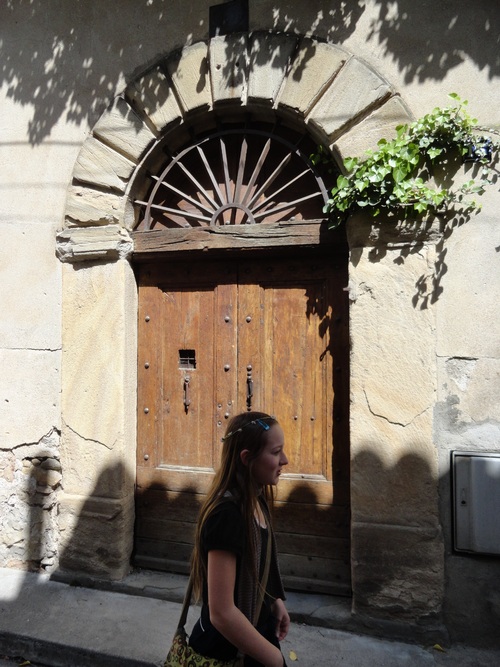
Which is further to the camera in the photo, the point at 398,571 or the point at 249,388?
the point at 249,388

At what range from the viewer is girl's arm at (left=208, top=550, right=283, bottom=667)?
4.86 feet

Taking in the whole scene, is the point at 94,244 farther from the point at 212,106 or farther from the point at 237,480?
the point at 237,480

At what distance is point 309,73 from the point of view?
3.29 m

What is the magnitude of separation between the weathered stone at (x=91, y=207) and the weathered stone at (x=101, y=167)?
2.8 inches

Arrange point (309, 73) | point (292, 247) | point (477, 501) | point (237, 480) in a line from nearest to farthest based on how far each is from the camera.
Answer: point (237, 480)
point (477, 501)
point (309, 73)
point (292, 247)

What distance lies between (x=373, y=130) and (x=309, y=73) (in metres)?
0.58

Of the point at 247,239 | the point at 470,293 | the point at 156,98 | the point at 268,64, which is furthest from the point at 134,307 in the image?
the point at 470,293

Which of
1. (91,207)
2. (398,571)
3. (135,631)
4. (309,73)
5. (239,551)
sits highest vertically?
(309,73)

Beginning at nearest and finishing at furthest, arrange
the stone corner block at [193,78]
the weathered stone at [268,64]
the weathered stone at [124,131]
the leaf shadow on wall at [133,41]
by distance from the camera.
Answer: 1. the leaf shadow on wall at [133,41]
2. the weathered stone at [268,64]
3. the stone corner block at [193,78]
4. the weathered stone at [124,131]

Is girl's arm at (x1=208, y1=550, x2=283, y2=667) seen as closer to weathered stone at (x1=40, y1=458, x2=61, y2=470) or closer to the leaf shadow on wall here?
weathered stone at (x1=40, y1=458, x2=61, y2=470)

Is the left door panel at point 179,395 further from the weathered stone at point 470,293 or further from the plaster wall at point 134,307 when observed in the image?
the weathered stone at point 470,293

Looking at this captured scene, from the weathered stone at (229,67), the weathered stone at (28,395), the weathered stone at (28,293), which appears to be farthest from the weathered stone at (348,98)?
the weathered stone at (28,395)

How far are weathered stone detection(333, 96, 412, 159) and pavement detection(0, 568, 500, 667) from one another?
2860 mm

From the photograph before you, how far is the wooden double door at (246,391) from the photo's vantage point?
3.38m
